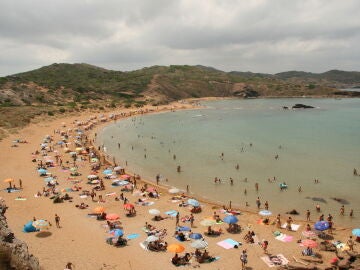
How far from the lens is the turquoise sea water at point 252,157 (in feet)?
99.1

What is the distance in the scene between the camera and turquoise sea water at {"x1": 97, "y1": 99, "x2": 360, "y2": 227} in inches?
1190

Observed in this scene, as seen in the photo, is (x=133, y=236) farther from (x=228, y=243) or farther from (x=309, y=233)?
(x=309, y=233)

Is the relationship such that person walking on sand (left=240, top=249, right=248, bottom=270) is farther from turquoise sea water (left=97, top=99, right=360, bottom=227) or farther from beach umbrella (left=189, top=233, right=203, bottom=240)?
turquoise sea water (left=97, top=99, right=360, bottom=227)

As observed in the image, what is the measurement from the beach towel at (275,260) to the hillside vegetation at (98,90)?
5262cm

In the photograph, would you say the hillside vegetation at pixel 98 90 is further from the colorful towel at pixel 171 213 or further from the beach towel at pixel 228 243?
the beach towel at pixel 228 243

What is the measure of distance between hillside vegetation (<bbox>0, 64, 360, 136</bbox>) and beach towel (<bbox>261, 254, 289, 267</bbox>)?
52.6 meters

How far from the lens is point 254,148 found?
5094 centimetres

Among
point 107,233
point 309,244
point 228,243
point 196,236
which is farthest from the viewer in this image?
point 107,233

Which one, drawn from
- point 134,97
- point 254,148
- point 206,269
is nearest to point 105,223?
point 206,269

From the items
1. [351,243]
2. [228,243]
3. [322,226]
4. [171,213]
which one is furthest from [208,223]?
[351,243]

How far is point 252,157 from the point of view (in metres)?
45.0

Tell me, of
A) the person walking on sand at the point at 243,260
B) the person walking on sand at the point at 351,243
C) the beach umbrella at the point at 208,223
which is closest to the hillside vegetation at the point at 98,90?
the beach umbrella at the point at 208,223

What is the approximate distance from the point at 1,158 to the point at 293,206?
34.0 meters

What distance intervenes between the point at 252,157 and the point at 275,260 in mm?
27592
